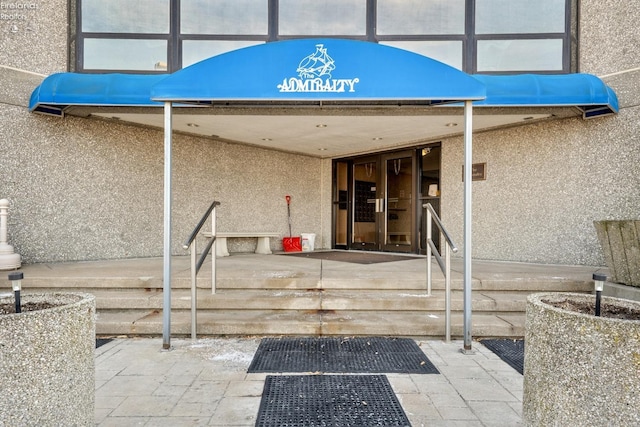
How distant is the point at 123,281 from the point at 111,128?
10.5 ft

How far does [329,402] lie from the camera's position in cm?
240

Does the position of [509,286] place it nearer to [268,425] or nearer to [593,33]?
[268,425]

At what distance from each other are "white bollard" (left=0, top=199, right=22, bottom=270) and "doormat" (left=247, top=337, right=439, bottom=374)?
3923mm

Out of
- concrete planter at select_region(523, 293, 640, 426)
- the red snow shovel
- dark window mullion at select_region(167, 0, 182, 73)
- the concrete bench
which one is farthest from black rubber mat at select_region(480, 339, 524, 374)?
dark window mullion at select_region(167, 0, 182, 73)

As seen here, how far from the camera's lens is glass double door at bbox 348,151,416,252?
25.7 ft

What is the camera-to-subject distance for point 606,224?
4012 millimetres

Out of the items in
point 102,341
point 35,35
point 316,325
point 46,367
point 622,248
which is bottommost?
point 102,341

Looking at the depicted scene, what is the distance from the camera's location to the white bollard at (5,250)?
16.2 ft

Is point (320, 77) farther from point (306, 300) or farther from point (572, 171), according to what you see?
point (572, 171)

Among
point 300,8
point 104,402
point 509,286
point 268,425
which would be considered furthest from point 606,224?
point 300,8

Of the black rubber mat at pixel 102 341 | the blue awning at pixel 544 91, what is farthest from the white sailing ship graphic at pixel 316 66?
the black rubber mat at pixel 102 341

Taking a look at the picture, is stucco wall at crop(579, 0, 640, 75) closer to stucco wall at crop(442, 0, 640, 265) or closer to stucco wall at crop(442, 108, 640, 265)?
stucco wall at crop(442, 0, 640, 265)

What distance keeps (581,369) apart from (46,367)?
223 cm

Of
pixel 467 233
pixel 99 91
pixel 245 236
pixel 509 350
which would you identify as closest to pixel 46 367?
pixel 467 233
